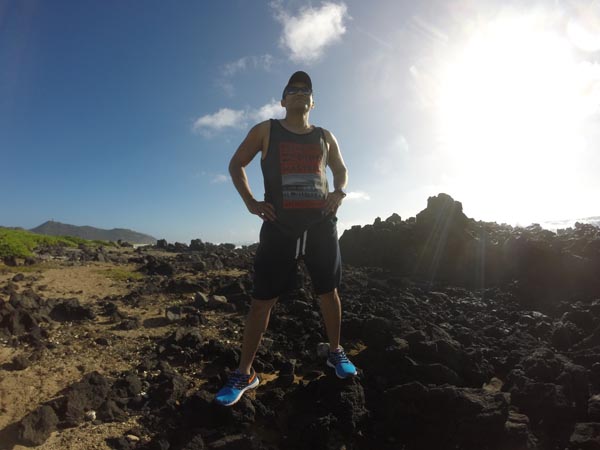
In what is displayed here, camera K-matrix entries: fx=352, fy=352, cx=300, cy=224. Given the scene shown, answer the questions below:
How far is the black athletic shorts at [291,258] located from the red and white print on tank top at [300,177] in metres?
0.25

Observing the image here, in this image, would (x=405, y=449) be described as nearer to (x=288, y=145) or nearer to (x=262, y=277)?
(x=262, y=277)

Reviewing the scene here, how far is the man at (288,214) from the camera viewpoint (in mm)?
3193

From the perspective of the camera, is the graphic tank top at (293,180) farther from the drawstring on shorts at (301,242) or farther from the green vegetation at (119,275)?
the green vegetation at (119,275)

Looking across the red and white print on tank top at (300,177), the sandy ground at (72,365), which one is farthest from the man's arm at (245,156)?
the sandy ground at (72,365)

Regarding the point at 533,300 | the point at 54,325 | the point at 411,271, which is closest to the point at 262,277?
the point at 54,325

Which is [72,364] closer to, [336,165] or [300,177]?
[300,177]

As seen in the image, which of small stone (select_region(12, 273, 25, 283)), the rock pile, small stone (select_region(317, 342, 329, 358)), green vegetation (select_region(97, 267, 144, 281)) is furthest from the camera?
green vegetation (select_region(97, 267, 144, 281))

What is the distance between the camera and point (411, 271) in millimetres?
12094

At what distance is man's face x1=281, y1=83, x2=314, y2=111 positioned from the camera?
3.43 m

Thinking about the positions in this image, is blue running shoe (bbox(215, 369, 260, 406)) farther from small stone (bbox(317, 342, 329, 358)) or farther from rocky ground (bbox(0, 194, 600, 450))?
small stone (bbox(317, 342, 329, 358))

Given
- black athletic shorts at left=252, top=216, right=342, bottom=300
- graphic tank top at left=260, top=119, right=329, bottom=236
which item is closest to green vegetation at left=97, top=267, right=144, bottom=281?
black athletic shorts at left=252, top=216, right=342, bottom=300

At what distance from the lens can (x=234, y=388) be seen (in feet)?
A: 10.4

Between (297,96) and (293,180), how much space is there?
863 millimetres

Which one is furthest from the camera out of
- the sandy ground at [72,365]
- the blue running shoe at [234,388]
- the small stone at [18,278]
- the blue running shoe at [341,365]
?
the small stone at [18,278]
